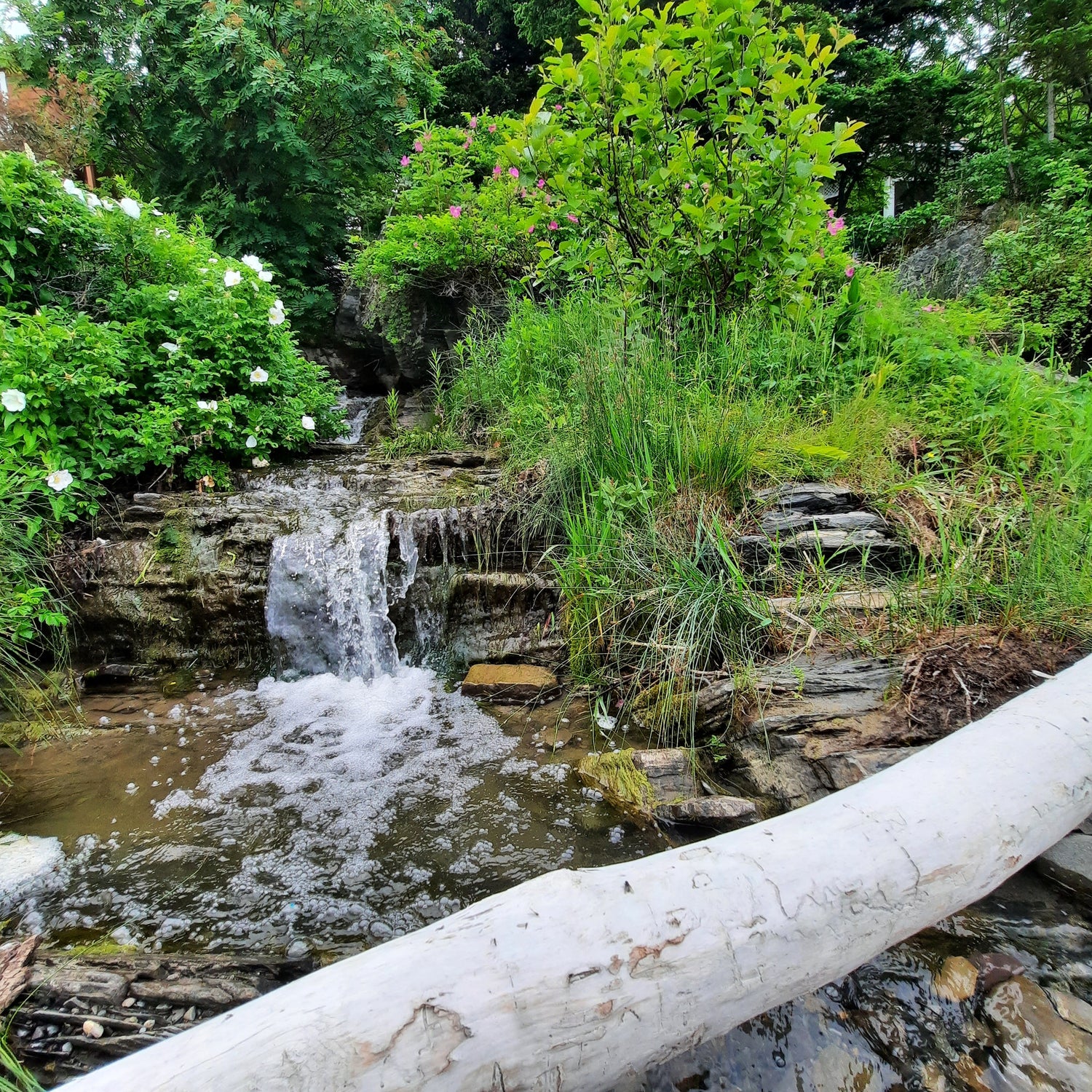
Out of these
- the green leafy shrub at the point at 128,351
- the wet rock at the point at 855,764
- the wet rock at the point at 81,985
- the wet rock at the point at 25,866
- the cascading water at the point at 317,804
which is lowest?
the cascading water at the point at 317,804

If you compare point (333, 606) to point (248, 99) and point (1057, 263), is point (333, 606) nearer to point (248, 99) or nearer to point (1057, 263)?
point (248, 99)

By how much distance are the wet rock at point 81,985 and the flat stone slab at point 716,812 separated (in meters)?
1.69

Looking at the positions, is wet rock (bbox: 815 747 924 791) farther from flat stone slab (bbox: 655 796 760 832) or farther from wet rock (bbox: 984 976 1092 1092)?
wet rock (bbox: 984 976 1092 1092)

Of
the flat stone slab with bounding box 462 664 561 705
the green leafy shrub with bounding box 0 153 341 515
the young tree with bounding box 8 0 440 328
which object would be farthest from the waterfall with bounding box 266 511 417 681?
the young tree with bounding box 8 0 440 328

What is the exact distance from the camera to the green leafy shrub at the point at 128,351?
152 inches

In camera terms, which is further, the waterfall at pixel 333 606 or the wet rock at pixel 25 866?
the waterfall at pixel 333 606

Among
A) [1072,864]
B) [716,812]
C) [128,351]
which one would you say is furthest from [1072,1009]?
[128,351]

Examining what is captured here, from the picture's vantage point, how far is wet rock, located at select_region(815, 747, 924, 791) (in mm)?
2010

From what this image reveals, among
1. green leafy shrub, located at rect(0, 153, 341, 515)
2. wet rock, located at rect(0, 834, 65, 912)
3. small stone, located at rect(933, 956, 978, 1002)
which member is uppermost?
green leafy shrub, located at rect(0, 153, 341, 515)

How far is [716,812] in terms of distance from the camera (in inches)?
84.2

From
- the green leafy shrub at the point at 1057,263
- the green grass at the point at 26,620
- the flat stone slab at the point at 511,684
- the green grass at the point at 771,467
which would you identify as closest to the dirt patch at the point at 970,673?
the green grass at the point at 771,467

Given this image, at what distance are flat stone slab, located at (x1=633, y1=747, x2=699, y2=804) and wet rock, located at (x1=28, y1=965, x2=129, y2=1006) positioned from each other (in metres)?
1.72

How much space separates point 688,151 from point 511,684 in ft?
Result: 10.7

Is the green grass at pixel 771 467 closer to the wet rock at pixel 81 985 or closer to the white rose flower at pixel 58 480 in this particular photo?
the wet rock at pixel 81 985
